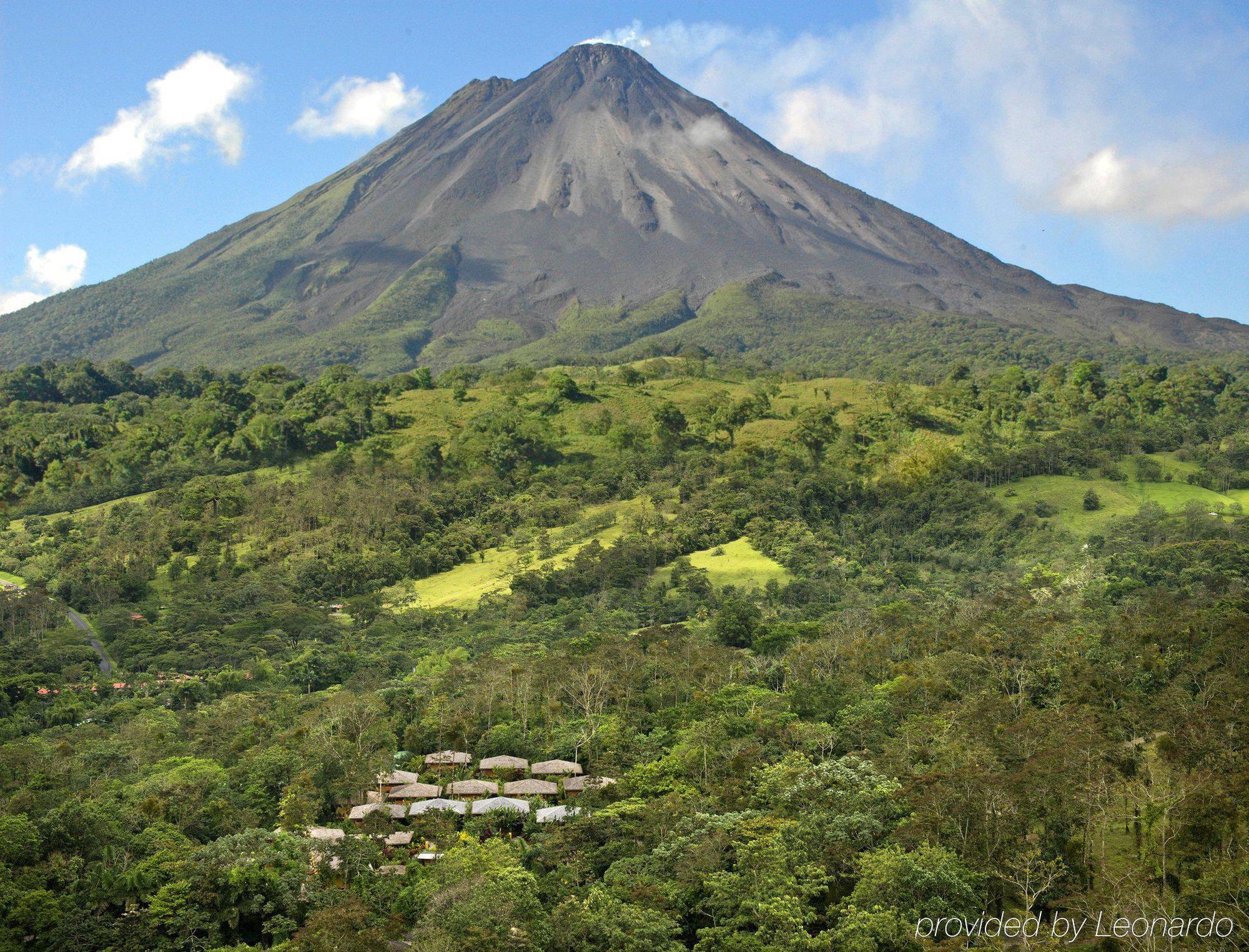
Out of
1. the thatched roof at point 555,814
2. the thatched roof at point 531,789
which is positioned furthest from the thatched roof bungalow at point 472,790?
the thatched roof at point 555,814

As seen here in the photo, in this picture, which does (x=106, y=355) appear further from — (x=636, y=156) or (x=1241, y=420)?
(x=1241, y=420)

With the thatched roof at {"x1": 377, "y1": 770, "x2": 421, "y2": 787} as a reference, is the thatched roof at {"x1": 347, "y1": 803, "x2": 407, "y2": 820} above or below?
below

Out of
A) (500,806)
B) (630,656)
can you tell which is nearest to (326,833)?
(500,806)

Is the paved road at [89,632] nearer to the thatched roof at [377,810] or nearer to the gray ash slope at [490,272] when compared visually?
the thatched roof at [377,810]

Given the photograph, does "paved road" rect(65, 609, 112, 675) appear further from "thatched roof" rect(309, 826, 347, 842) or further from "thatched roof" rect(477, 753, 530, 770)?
"thatched roof" rect(309, 826, 347, 842)

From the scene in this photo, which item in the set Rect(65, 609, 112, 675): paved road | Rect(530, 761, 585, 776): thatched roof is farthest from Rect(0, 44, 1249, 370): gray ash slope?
Rect(530, 761, 585, 776): thatched roof

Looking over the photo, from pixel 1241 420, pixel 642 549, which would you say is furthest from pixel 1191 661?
pixel 1241 420
